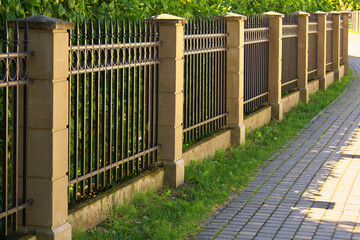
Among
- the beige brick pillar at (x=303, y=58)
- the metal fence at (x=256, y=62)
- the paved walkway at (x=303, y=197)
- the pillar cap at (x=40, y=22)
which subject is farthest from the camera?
the beige brick pillar at (x=303, y=58)

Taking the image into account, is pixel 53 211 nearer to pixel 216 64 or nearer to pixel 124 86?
pixel 124 86

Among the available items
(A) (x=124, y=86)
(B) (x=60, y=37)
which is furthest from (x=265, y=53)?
(B) (x=60, y=37)

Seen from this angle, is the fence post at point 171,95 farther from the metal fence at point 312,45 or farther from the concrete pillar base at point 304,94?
the metal fence at point 312,45

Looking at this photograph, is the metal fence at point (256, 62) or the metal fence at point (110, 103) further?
the metal fence at point (256, 62)

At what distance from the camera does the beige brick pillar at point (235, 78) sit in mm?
9820

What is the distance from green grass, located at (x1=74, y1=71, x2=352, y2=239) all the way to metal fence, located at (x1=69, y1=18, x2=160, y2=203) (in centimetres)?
35

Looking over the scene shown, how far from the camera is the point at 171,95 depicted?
7.55m

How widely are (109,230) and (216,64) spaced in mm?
4093

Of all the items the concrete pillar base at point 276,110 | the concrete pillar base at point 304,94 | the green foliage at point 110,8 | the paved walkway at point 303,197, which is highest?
the green foliage at point 110,8

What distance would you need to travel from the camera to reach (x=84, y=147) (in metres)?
6.04

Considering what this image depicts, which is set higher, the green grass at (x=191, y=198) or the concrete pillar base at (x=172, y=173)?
the concrete pillar base at (x=172, y=173)

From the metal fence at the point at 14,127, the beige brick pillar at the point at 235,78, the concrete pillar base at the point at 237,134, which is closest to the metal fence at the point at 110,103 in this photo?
the metal fence at the point at 14,127

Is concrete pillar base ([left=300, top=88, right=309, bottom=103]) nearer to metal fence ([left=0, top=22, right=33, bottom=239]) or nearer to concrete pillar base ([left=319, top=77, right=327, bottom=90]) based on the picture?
concrete pillar base ([left=319, top=77, right=327, bottom=90])

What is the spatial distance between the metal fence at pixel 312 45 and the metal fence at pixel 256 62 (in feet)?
13.0
